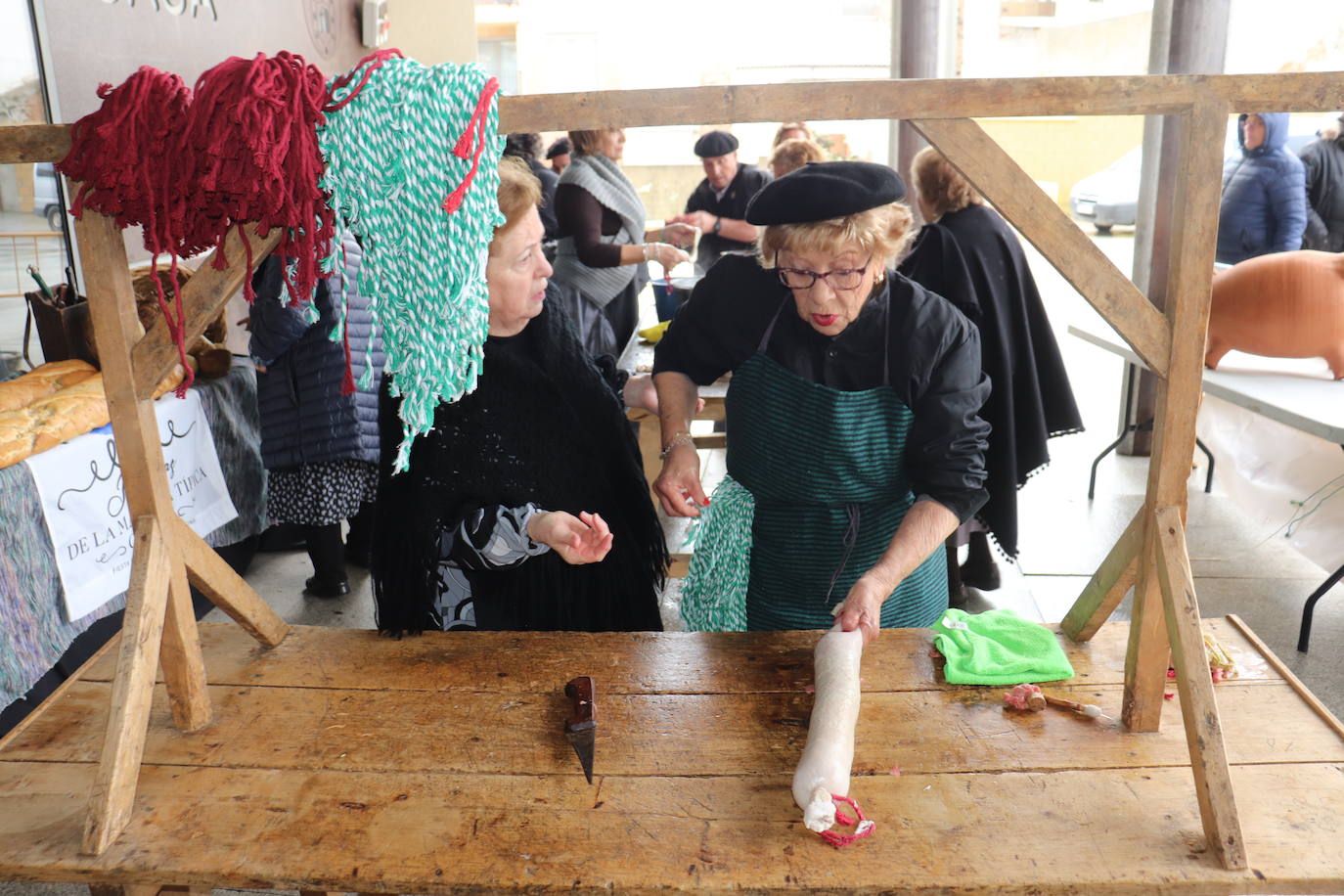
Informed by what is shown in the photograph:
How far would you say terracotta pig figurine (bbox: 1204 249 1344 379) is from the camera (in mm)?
3236

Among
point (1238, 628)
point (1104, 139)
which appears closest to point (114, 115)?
point (1238, 628)

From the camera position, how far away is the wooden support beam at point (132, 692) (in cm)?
134

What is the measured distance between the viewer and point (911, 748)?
4.86 ft

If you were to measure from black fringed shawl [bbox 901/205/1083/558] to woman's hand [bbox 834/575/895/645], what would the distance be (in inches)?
66.5

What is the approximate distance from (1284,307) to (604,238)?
2625 millimetres

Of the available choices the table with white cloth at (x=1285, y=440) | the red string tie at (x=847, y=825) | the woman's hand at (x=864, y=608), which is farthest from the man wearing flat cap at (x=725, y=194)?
the red string tie at (x=847, y=825)

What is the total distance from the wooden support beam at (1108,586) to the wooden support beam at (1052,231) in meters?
0.27

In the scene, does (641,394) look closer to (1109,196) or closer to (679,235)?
(679,235)

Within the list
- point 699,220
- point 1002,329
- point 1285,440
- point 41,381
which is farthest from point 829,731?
point 699,220

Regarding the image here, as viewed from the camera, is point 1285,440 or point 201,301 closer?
point 201,301

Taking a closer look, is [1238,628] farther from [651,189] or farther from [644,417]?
[651,189]

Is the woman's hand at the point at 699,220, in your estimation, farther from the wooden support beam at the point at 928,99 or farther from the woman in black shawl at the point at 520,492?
the wooden support beam at the point at 928,99

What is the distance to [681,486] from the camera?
183 centimetres

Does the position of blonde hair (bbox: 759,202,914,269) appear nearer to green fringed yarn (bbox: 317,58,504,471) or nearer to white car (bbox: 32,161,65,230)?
green fringed yarn (bbox: 317,58,504,471)
